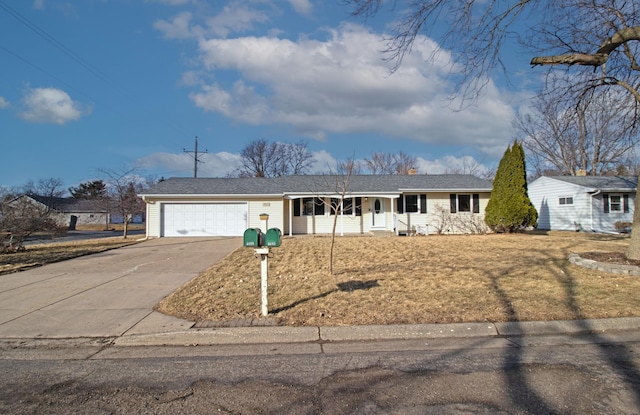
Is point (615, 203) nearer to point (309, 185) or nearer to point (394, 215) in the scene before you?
point (394, 215)

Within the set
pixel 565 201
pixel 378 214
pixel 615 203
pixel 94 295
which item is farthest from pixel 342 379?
pixel 615 203

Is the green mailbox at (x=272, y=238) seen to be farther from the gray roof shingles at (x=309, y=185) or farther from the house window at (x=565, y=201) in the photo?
the house window at (x=565, y=201)

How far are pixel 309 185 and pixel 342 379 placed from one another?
18.3 metres

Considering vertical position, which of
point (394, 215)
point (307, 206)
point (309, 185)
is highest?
point (309, 185)

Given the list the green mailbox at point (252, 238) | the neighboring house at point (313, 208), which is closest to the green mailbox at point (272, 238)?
the green mailbox at point (252, 238)

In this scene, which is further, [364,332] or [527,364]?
[364,332]

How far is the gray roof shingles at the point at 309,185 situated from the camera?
66.7ft

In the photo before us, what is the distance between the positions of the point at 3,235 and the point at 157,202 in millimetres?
7000

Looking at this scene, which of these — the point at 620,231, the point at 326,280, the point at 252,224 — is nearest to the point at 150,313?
the point at 326,280

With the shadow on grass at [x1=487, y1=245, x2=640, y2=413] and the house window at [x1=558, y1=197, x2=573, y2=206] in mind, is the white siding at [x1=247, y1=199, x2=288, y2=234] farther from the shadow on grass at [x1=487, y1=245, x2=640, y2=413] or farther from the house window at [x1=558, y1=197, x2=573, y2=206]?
the house window at [x1=558, y1=197, x2=573, y2=206]

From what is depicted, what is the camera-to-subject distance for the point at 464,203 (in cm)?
2097

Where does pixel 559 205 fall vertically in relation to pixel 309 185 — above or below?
below

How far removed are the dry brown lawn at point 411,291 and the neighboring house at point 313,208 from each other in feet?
31.3

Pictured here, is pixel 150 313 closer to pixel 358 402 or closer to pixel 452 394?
pixel 358 402
